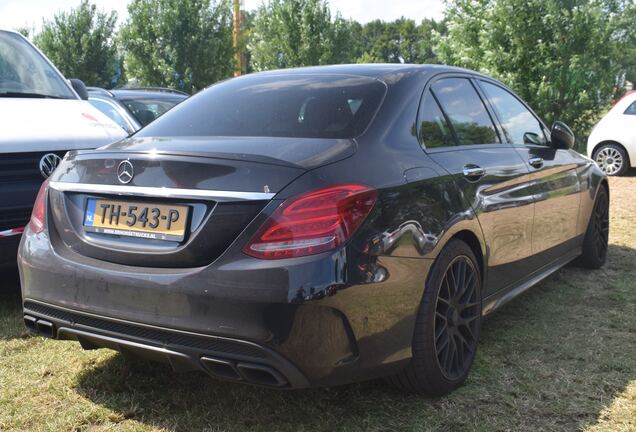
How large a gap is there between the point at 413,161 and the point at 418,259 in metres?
0.43

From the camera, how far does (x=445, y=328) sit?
9.37ft

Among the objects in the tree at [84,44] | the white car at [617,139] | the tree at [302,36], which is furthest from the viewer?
the tree at [84,44]

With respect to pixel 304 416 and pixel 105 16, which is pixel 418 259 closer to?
pixel 304 416

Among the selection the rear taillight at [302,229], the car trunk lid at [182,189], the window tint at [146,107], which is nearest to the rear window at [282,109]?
the car trunk lid at [182,189]

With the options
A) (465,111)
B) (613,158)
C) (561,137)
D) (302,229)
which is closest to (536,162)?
(561,137)

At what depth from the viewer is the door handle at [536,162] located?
3877mm

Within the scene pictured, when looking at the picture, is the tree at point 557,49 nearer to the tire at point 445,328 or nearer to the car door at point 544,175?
the car door at point 544,175

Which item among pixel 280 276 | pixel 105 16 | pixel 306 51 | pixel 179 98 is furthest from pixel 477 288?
pixel 105 16

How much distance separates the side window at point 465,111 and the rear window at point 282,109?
1.57 feet

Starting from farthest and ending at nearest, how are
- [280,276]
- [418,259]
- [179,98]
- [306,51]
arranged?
[306,51], [179,98], [418,259], [280,276]

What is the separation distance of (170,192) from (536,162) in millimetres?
2439

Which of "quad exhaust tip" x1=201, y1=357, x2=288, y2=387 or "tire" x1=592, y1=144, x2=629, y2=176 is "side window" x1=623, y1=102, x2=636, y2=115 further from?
"quad exhaust tip" x1=201, y1=357, x2=288, y2=387

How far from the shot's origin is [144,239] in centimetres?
240

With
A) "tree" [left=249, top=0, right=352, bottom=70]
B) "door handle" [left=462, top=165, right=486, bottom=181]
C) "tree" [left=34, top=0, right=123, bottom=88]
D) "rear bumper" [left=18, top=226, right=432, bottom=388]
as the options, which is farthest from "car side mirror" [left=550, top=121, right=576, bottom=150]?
"tree" [left=34, top=0, right=123, bottom=88]
